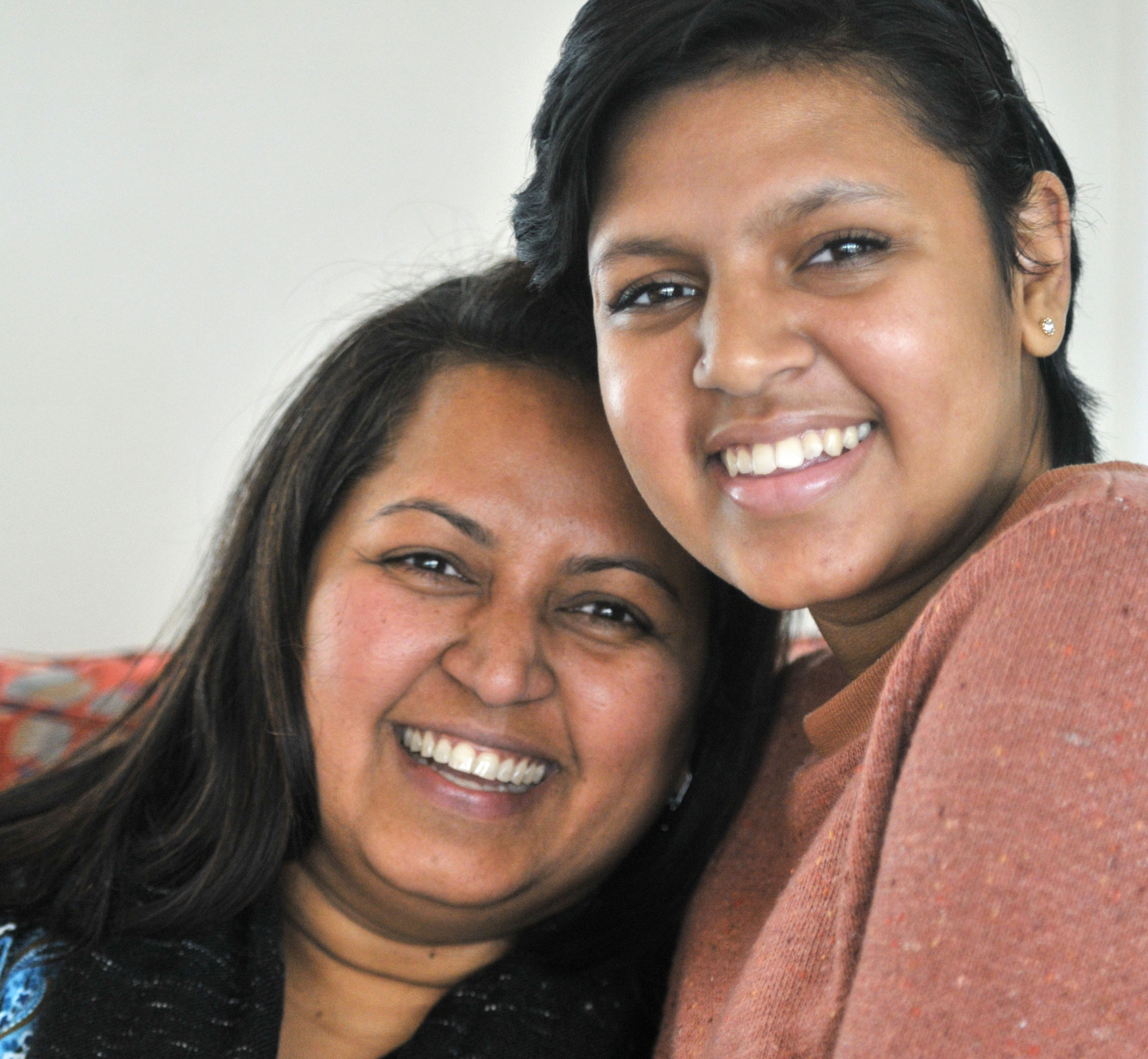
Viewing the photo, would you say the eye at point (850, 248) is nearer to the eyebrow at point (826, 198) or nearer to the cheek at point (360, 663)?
the eyebrow at point (826, 198)

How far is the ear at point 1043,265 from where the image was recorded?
1126 mm

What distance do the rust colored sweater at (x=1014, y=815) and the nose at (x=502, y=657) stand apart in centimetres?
55

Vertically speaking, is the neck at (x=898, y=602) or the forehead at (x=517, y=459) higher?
the forehead at (x=517, y=459)

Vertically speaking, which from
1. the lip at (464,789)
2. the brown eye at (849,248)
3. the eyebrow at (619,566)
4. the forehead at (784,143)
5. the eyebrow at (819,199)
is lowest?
the lip at (464,789)

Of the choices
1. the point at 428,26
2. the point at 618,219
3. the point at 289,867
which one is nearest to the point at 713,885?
the point at 289,867

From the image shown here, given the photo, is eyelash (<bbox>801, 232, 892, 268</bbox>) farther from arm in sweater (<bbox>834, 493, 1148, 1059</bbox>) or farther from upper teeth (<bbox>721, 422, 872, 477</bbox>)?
arm in sweater (<bbox>834, 493, 1148, 1059</bbox>)

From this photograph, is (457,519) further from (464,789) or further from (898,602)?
(898,602)

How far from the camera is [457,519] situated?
1.38 m

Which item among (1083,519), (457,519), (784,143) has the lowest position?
(457,519)

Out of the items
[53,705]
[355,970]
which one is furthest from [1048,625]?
[53,705]

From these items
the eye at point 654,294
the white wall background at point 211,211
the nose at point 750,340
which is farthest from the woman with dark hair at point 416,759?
the white wall background at point 211,211

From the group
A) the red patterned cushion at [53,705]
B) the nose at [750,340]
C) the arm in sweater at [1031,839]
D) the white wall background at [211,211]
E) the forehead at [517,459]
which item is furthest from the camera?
the white wall background at [211,211]

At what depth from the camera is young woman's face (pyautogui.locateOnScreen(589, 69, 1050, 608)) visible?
1.02 m

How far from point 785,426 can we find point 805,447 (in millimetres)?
24
